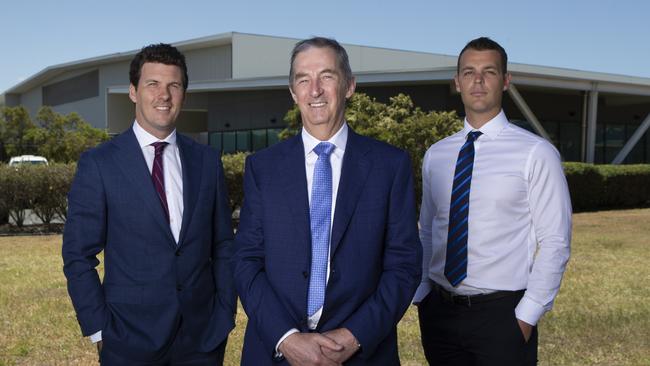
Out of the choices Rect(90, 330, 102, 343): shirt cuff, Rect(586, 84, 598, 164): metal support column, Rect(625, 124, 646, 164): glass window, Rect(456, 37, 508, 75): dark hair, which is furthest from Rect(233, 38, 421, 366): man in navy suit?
Rect(625, 124, 646, 164): glass window

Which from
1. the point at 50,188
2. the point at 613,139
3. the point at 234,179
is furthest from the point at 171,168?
the point at 613,139

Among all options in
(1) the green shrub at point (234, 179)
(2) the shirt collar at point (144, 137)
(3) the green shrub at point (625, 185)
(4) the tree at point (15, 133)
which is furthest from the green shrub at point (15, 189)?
(4) the tree at point (15, 133)

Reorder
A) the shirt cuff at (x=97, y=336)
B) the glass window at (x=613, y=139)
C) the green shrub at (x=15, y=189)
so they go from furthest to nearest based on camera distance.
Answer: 1. the glass window at (x=613, y=139)
2. the green shrub at (x=15, y=189)
3. the shirt cuff at (x=97, y=336)

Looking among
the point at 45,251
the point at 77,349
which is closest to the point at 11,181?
the point at 45,251

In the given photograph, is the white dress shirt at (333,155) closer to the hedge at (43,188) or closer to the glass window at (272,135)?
the hedge at (43,188)

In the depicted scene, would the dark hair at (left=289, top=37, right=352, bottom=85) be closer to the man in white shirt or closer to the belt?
the man in white shirt

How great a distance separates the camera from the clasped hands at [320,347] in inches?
107

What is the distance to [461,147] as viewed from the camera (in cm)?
372

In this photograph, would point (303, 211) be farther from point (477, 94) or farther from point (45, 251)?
point (45, 251)

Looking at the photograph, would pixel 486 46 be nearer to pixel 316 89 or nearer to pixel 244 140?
pixel 316 89

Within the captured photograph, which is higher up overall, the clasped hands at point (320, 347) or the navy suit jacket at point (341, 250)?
the navy suit jacket at point (341, 250)

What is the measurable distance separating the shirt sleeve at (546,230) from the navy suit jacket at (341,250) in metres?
0.69

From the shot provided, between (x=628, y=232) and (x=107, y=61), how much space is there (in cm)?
4169

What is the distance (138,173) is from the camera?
3322 mm
